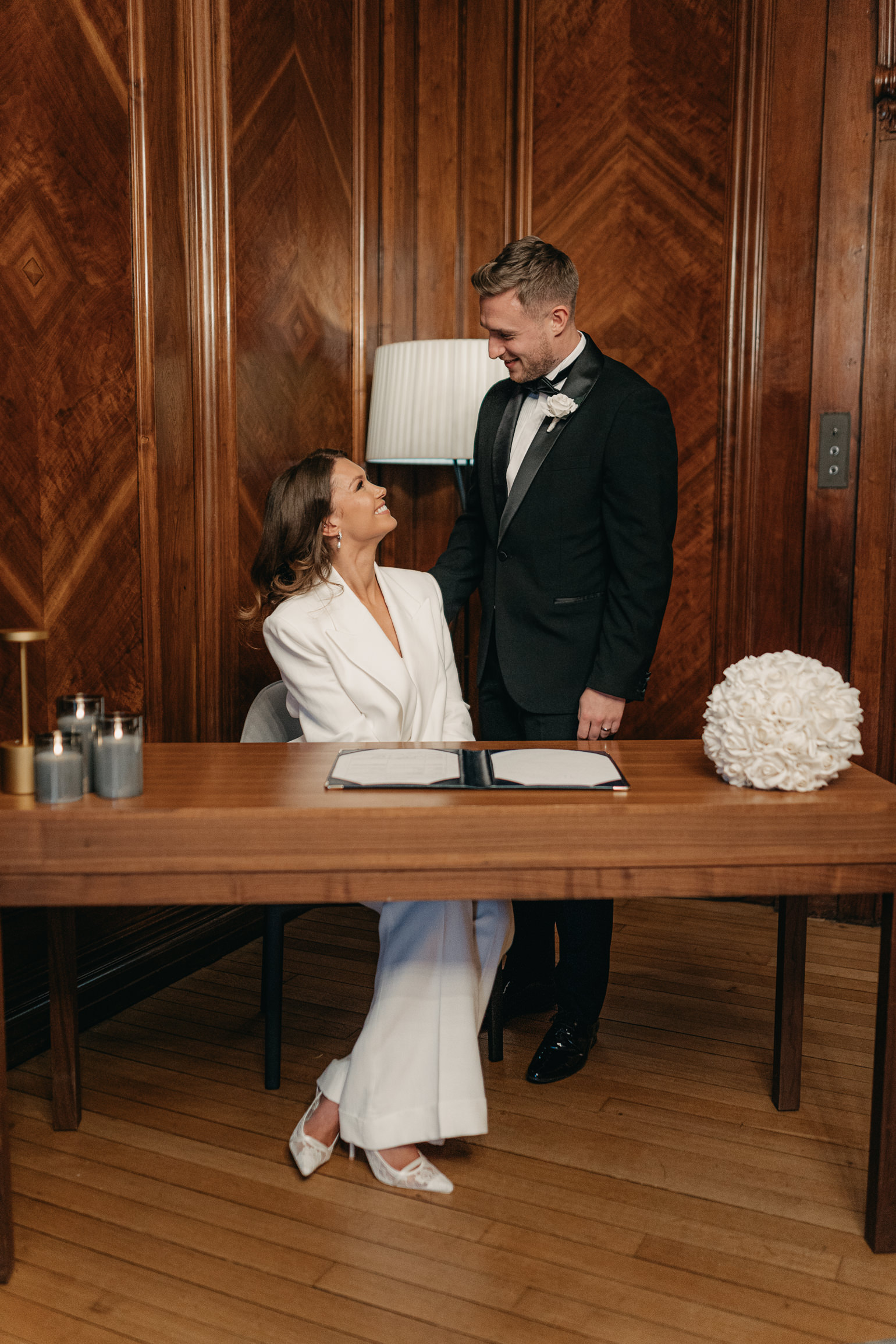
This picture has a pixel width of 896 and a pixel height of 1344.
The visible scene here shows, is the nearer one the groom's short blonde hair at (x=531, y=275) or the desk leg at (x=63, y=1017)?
the desk leg at (x=63, y=1017)

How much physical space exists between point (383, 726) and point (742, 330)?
184 cm

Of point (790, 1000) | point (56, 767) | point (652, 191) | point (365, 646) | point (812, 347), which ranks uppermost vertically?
point (652, 191)

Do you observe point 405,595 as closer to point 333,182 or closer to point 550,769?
point 550,769

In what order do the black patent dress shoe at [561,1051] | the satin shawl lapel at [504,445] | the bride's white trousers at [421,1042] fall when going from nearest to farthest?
the bride's white trousers at [421,1042] → the black patent dress shoe at [561,1051] → the satin shawl lapel at [504,445]

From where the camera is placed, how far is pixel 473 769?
68.9 inches

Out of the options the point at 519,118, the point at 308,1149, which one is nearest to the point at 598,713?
the point at 308,1149

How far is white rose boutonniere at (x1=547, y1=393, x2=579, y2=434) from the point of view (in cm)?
238

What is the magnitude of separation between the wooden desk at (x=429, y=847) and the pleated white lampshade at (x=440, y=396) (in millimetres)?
1530

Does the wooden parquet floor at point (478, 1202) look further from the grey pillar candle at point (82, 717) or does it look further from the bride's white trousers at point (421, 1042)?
the grey pillar candle at point (82, 717)

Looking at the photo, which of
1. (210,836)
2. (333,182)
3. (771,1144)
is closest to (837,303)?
(333,182)

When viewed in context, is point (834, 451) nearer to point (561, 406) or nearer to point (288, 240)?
point (561, 406)

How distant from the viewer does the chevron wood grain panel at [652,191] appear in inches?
129

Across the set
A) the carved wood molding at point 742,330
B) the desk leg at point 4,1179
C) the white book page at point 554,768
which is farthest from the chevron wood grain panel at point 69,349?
the carved wood molding at point 742,330

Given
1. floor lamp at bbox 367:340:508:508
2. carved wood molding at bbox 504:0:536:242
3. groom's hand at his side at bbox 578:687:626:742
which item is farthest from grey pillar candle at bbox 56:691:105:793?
carved wood molding at bbox 504:0:536:242
